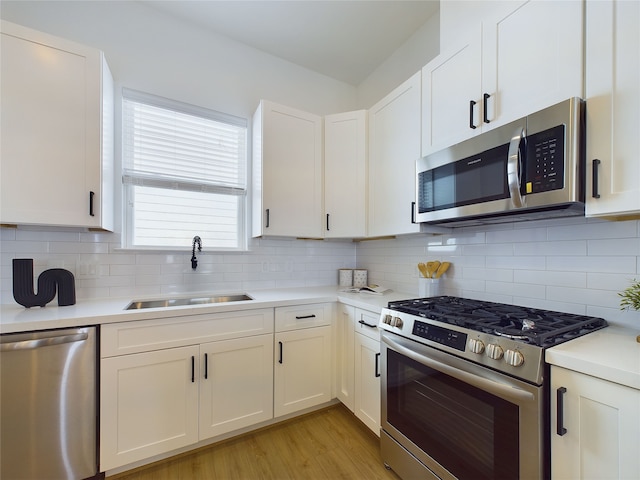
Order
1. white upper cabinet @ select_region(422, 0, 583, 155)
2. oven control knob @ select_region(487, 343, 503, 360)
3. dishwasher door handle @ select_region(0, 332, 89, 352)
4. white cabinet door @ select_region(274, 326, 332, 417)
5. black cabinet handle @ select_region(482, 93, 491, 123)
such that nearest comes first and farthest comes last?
oven control knob @ select_region(487, 343, 503, 360) < white upper cabinet @ select_region(422, 0, 583, 155) < dishwasher door handle @ select_region(0, 332, 89, 352) < black cabinet handle @ select_region(482, 93, 491, 123) < white cabinet door @ select_region(274, 326, 332, 417)

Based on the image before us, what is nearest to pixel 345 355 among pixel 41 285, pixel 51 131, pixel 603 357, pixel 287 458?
pixel 287 458

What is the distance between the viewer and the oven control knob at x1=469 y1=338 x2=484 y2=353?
3.66ft

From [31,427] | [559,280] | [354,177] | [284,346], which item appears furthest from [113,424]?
[559,280]

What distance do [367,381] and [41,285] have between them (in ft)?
6.80

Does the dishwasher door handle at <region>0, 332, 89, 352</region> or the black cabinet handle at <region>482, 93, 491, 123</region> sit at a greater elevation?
the black cabinet handle at <region>482, 93, 491, 123</region>

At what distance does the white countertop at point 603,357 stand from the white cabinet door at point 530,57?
0.97m

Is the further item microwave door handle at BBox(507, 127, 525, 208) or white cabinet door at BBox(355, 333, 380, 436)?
white cabinet door at BBox(355, 333, 380, 436)

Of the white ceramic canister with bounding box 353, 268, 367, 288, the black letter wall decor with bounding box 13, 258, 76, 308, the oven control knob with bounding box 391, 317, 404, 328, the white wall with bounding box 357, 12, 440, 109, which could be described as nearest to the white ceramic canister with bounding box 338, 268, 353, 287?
the white ceramic canister with bounding box 353, 268, 367, 288

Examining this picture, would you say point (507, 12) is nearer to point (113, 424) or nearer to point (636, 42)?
point (636, 42)

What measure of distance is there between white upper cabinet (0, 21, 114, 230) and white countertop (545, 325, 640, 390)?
7.73 ft

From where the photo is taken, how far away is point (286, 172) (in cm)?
234

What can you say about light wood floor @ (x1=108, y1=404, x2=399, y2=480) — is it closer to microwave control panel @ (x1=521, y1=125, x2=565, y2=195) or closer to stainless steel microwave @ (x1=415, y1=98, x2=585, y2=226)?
stainless steel microwave @ (x1=415, y1=98, x2=585, y2=226)

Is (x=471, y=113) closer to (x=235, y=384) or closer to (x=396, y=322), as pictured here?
(x=396, y=322)

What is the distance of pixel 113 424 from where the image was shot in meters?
1.52
